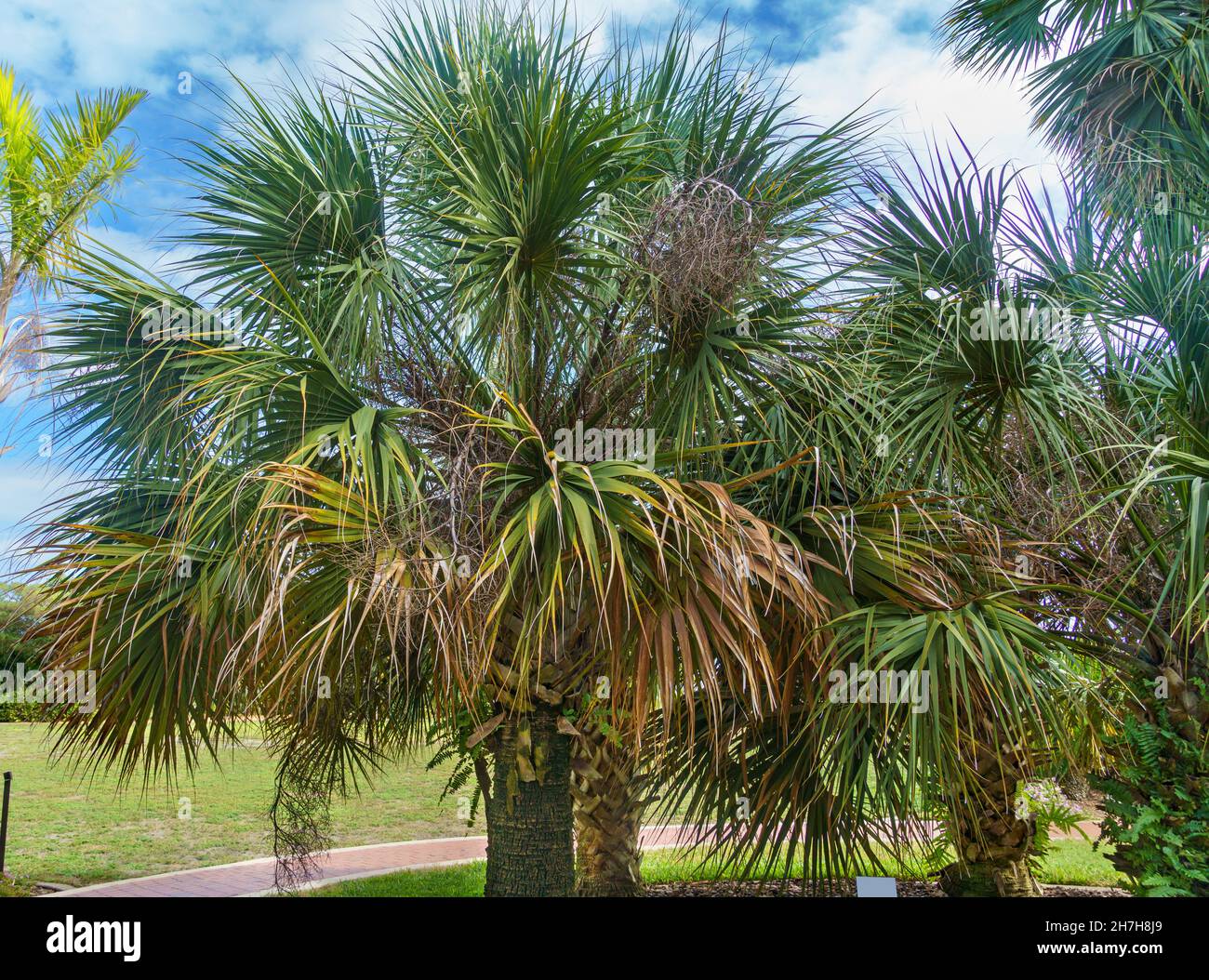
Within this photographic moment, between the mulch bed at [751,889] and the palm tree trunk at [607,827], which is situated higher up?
the palm tree trunk at [607,827]

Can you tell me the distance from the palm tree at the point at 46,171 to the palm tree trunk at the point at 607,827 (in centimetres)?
557

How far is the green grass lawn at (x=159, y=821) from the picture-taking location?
9930 millimetres

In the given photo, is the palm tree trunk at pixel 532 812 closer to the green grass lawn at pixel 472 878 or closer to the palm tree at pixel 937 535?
the palm tree at pixel 937 535

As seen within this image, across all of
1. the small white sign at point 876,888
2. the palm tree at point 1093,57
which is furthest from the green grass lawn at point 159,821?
the palm tree at point 1093,57

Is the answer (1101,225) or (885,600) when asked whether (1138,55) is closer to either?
(1101,225)

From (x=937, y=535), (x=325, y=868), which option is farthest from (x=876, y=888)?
(x=325, y=868)

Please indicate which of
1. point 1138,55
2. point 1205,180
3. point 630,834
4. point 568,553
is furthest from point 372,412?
point 1138,55

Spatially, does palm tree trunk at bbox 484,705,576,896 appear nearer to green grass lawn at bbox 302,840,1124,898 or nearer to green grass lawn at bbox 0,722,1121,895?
green grass lawn at bbox 0,722,1121,895

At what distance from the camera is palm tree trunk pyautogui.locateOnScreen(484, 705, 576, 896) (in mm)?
5301

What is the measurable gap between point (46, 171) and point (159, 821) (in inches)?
337

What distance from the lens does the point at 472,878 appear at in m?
9.09

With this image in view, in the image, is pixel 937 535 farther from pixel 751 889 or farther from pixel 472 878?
pixel 472 878

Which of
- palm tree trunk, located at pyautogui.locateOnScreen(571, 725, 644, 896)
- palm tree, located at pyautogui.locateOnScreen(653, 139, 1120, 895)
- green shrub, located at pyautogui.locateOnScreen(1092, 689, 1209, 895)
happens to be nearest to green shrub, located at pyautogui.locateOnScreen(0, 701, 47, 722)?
palm tree trunk, located at pyautogui.locateOnScreen(571, 725, 644, 896)
